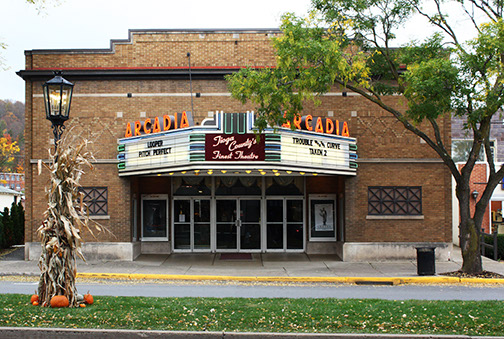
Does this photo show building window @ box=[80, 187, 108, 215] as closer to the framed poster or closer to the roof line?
the roof line

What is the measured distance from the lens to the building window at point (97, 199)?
18.7 metres

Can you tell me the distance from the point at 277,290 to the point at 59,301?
6.05m

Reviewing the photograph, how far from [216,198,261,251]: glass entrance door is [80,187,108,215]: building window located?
460 cm

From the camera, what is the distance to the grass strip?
26.2ft

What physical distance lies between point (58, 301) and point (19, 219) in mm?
17469

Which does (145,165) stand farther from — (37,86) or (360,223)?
(360,223)

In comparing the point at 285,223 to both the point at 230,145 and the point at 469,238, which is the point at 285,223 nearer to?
the point at 230,145

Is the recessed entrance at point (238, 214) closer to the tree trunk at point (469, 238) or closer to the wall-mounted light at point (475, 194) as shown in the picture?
the tree trunk at point (469, 238)

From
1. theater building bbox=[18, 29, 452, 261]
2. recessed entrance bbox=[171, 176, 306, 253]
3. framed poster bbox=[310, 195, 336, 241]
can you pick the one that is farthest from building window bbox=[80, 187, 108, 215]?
framed poster bbox=[310, 195, 336, 241]

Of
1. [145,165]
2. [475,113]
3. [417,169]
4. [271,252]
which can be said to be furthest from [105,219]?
[475,113]

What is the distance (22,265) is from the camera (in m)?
17.4

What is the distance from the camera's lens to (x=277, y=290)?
13.5 metres

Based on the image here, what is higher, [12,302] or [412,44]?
[412,44]

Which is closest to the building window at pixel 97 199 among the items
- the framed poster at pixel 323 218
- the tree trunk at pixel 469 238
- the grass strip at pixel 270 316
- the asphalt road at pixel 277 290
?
the asphalt road at pixel 277 290
